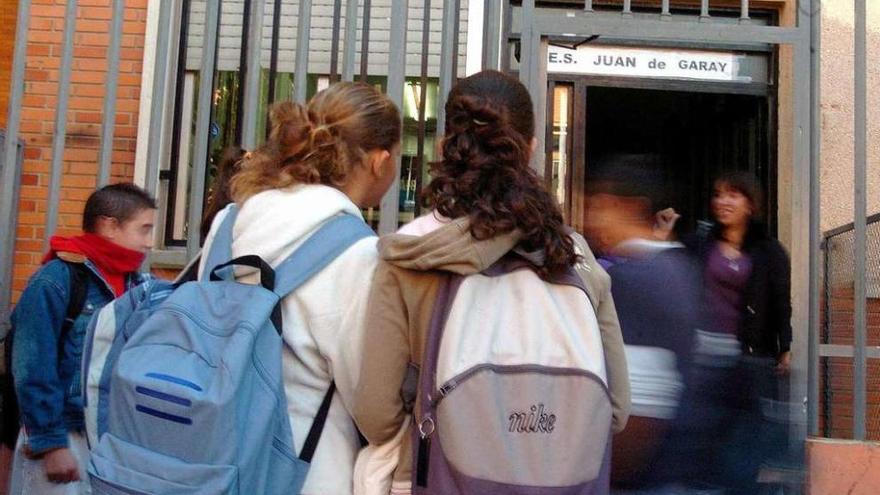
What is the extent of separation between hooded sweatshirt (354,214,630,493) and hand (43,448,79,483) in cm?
163

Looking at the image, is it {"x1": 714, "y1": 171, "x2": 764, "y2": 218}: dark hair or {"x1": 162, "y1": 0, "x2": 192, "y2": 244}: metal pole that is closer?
{"x1": 714, "y1": 171, "x2": 764, "y2": 218}: dark hair

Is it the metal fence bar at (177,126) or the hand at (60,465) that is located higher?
the metal fence bar at (177,126)

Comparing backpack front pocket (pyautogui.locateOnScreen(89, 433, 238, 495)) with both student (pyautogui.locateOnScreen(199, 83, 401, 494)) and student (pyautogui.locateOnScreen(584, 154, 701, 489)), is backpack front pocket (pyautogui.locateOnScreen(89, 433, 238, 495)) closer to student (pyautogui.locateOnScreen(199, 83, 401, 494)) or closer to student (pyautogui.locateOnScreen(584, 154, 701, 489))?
student (pyautogui.locateOnScreen(199, 83, 401, 494))

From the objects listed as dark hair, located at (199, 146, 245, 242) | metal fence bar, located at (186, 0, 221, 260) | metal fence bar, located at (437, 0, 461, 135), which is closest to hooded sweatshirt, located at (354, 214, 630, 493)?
dark hair, located at (199, 146, 245, 242)

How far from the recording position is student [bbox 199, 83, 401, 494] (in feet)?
6.59

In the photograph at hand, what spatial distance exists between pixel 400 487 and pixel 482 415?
0.27m

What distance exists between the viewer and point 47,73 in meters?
5.79

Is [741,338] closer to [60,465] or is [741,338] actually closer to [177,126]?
[60,465]

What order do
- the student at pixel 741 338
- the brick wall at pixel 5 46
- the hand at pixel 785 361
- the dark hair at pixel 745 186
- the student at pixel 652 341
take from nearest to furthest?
the student at pixel 652 341, the student at pixel 741 338, the hand at pixel 785 361, the dark hair at pixel 745 186, the brick wall at pixel 5 46

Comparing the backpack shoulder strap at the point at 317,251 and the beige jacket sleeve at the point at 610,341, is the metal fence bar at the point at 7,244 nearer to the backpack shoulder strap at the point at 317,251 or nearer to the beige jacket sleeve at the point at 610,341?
the backpack shoulder strap at the point at 317,251

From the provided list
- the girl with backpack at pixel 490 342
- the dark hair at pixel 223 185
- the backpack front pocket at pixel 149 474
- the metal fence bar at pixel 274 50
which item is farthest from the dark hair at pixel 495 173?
the metal fence bar at pixel 274 50

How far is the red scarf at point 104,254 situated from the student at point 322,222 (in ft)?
4.36

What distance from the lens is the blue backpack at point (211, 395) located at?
182cm

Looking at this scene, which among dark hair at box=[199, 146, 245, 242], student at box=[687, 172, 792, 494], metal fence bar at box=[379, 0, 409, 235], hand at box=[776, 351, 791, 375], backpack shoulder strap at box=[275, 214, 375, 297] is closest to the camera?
backpack shoulder strap at box=[275, 214, 375, 297]
